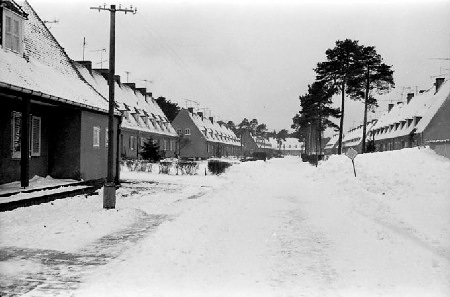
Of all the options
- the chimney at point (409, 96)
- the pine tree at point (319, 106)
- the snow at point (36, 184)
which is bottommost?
the snow at point (36, 184)

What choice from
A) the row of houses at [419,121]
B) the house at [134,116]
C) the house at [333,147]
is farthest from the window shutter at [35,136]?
Result: the house at [333,147]

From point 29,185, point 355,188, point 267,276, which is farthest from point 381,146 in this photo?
point 267,276

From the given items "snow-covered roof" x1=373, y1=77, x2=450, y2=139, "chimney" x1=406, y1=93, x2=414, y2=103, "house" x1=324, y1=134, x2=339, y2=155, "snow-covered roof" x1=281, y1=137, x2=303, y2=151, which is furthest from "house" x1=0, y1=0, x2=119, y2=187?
"snow-covered roof" x1=281, y1=137, x2=303, y2=151

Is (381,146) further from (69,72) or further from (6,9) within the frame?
(6,9)

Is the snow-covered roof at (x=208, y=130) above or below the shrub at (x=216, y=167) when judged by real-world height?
above

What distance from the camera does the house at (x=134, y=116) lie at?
40.1 metres

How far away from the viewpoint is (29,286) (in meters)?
5.61

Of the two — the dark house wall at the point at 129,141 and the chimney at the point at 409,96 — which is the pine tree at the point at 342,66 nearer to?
the dark house wall at the point at 129,141

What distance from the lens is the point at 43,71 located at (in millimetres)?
15867

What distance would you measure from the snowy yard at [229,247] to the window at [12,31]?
564cm

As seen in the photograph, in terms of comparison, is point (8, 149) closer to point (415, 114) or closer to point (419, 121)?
point (419, 121)

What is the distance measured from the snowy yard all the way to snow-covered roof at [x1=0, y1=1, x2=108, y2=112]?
3.87m

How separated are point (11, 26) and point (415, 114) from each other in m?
47.8

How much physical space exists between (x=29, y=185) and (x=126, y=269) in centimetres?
918
